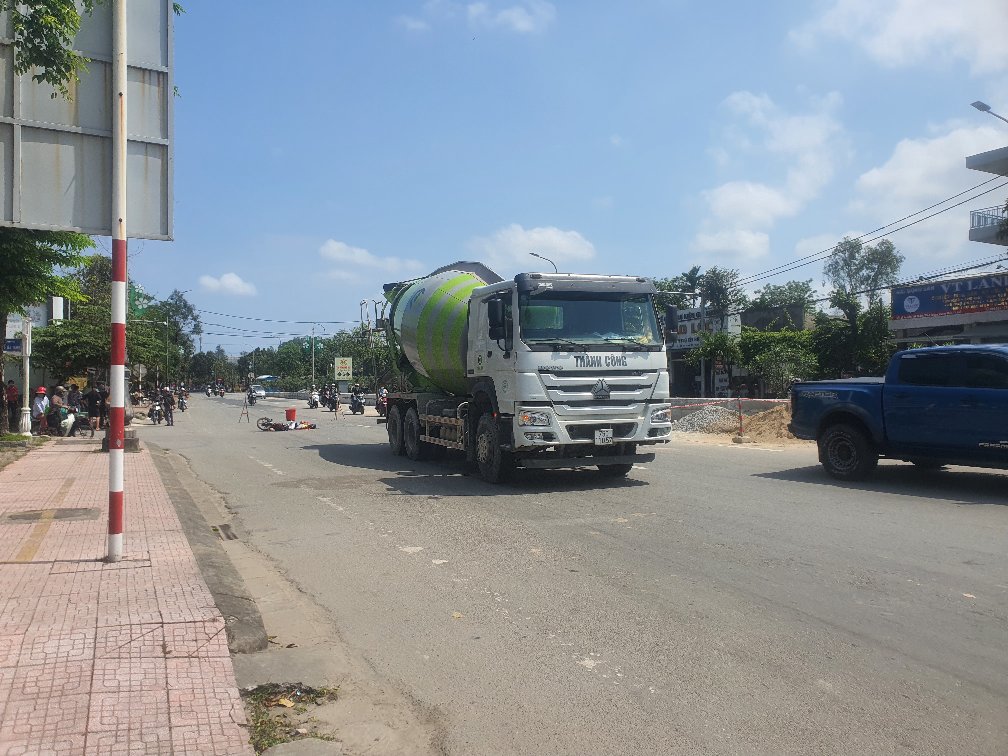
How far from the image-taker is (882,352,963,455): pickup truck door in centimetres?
1116

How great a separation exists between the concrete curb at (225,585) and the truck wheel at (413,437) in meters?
5.84

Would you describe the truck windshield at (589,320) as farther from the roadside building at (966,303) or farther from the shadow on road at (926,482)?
the roadside building at (966,303)

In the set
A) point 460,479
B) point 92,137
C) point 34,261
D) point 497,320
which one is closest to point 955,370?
point 497,320

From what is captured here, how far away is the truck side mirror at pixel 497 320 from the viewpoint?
11555mm

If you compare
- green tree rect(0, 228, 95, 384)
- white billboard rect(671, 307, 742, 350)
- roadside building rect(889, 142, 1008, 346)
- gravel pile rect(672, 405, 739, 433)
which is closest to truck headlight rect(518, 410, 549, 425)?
green tree rect(0, 228, 95, 384)

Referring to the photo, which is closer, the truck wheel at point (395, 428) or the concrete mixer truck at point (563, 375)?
the concrete mixer truck at point (563, 375)

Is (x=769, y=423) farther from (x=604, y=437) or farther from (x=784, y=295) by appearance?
(x=784, y=295)

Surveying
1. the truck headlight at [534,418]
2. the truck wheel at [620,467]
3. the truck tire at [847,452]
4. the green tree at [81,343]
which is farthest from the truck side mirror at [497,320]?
the green tree at [81,343]

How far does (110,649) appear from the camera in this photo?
4.77 m

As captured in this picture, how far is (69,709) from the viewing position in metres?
3.99

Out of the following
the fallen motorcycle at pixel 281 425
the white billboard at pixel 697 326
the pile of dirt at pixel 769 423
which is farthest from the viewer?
the white billboard at pixel 697 326

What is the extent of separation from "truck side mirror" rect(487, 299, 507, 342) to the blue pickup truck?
5190 millimetres

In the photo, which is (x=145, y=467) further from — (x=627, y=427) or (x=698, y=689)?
(x=698, y=689)

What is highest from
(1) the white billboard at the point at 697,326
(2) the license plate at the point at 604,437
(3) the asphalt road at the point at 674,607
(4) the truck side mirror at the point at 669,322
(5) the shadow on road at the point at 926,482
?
(1) the white billboard at the point at 697,326
